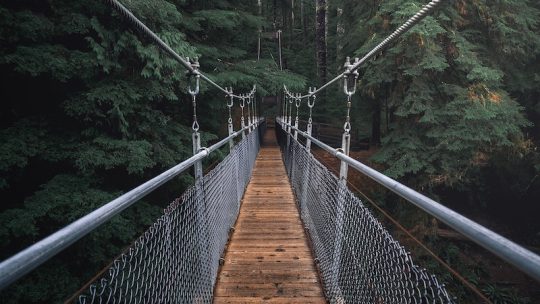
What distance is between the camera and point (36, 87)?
18.7 feet

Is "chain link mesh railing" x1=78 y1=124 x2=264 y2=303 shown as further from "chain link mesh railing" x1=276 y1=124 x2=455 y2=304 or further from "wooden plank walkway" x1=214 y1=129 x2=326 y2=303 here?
"chain link mesh railing" x1=276 y1=124 x2=455 y2=304

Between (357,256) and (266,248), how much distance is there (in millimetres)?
1547

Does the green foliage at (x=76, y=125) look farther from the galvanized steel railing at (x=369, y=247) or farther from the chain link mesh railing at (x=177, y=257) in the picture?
the galvanized steel railing at (x=369, y=247)

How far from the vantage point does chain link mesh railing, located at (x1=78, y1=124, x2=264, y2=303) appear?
1140 mm

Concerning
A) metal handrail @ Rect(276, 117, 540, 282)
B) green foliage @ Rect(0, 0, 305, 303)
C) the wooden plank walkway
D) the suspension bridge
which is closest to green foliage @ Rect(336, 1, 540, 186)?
the wooden plank walkway

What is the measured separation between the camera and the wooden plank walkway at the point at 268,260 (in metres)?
2.57

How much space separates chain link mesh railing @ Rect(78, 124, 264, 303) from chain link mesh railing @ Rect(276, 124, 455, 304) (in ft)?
2.64

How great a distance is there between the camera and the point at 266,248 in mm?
3381

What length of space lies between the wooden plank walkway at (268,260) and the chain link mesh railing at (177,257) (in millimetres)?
213

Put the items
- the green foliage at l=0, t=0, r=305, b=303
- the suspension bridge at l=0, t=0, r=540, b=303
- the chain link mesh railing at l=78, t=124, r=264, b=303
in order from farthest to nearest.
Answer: the green foliage at l=0, t=0, r=305, b=303 → the chain link mesh railing at l=78, t=124, r=264, b=303 → the suspension bridge at l=0, t=0, r=540, b=303

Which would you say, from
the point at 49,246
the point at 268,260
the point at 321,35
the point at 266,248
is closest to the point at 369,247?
the point at 49,246

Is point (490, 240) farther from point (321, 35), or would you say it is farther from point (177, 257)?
point (321, 35)

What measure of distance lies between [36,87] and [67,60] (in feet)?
3.39

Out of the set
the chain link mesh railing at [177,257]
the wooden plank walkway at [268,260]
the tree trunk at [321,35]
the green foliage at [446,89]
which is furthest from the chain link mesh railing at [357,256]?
the tree trunk at [321,35]
